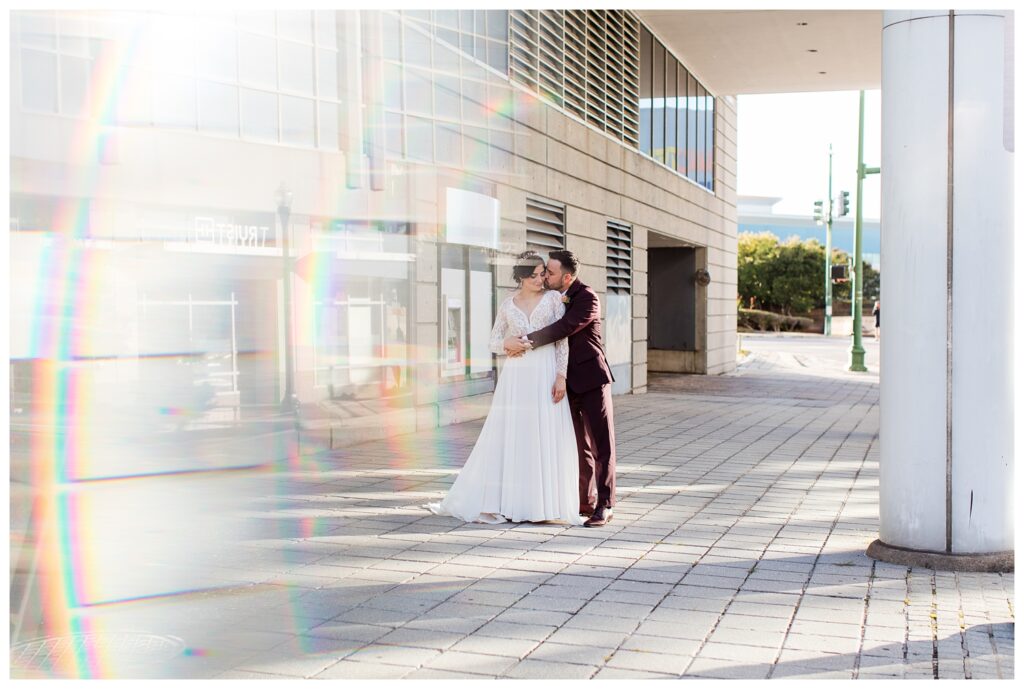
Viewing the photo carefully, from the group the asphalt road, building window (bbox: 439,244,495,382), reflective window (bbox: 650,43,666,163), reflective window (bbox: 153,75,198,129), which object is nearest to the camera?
reflective window (bbox: 153,75,198,129)

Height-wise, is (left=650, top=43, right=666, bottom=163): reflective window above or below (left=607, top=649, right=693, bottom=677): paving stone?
above

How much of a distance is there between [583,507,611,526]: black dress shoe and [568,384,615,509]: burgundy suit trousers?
7 centimetres

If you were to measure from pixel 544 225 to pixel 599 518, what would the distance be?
30.0 ft

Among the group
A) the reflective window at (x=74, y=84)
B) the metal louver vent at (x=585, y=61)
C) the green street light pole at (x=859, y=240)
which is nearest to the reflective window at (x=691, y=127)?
the metal louver vent at (x=585, y=61)

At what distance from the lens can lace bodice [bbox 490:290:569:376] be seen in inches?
271

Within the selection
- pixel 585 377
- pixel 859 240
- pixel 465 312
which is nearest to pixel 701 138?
pixel 859 240

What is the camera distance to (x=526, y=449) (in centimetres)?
682

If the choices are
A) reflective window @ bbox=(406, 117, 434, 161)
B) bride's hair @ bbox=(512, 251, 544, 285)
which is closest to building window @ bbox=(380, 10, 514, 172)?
reflective window @ bbox=(406, 117, 434, 161)

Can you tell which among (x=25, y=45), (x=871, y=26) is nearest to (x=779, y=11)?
(x=871, y=26)

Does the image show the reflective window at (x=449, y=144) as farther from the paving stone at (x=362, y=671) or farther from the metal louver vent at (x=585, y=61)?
the paving stone at (x=362, y=671)

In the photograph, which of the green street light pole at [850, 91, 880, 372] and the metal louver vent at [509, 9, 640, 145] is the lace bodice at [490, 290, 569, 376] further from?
the green street light pole at [850, 91, 880, 372]

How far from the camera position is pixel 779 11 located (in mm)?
19422

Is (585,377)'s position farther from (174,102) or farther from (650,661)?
(174,102)

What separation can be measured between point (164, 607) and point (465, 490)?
8.11ft
